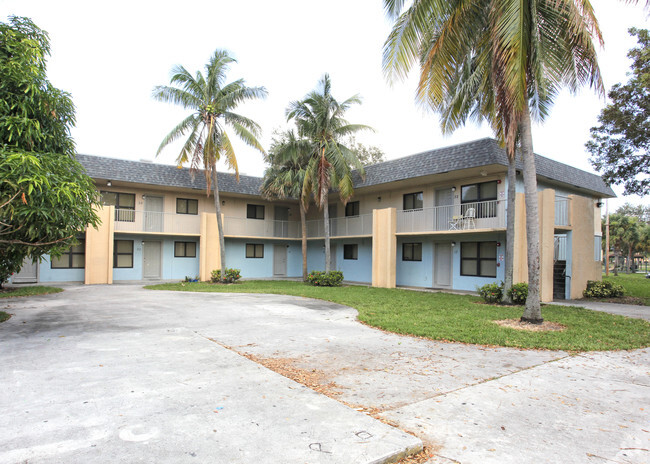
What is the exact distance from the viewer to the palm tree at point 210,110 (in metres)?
19.1

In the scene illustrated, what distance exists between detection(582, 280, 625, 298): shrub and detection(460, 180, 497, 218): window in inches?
179

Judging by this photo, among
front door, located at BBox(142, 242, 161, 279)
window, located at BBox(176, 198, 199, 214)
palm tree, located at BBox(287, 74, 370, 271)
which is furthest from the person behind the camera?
window, located at BBox(176, 198, 199, 214)

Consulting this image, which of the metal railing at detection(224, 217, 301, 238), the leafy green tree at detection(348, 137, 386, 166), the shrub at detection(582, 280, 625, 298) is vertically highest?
the leafy green tree at detection(348, 137, 386, 166)

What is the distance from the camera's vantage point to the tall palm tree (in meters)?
8.12

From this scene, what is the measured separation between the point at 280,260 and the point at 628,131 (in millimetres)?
20320

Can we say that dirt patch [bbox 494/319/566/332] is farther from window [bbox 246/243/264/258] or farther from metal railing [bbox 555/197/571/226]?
window [bbox 246/243/264/258]

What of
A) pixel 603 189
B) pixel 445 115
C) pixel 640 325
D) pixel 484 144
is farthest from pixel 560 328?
pixel 603 189

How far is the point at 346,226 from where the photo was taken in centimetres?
2334

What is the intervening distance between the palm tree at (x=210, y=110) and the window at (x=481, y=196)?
403 inches

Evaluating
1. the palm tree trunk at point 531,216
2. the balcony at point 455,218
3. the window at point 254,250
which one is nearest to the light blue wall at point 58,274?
the window at point 254,250

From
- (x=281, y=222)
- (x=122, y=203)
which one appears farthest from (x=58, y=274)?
(x=281, y=222)

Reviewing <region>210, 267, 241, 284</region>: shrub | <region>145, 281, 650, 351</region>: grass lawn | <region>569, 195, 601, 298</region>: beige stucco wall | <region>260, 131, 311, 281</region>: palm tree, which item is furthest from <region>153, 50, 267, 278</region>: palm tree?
<region>569, 195, 601, 298</region>: beige stucco wall

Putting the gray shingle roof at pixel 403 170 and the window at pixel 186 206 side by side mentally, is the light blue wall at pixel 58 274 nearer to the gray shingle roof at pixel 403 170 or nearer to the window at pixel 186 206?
the gray shingle roof at pixel 403 170

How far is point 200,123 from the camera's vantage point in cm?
1972
